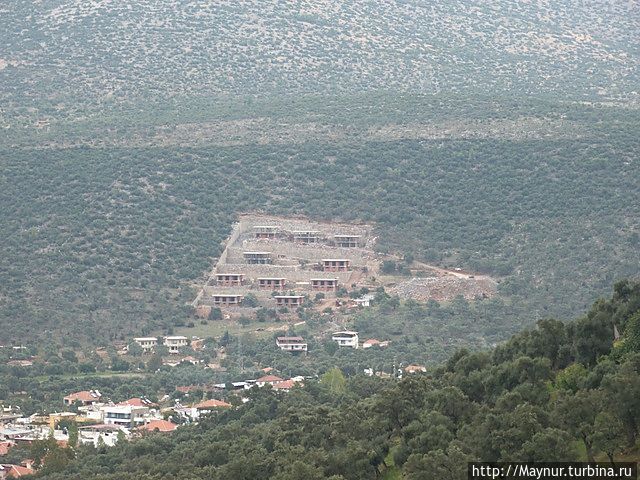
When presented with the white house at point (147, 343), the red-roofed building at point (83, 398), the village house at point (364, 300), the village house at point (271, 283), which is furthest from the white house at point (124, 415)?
the village house at point (271, 283)

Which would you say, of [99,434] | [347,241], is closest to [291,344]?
[347,241]

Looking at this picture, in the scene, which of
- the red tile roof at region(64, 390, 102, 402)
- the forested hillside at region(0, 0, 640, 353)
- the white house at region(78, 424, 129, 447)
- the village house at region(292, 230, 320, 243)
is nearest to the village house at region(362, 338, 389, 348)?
the forested hillside at region(0, 0, 640, 353)

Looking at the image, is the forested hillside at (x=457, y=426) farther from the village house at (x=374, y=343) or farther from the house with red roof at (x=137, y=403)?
the village house at (x=374, y=343)

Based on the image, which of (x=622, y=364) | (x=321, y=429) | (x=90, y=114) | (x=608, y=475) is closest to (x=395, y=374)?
(x=321, y=429)

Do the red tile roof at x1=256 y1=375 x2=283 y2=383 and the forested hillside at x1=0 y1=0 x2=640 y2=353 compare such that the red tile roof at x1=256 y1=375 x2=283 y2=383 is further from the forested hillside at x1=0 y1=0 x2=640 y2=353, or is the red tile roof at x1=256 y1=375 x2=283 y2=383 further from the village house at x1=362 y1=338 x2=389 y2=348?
→ the forested hillside at x1=0 y1=0 x2=640 y2=353

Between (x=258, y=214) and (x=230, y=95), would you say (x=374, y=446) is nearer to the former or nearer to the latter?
(x=258, y=214)
